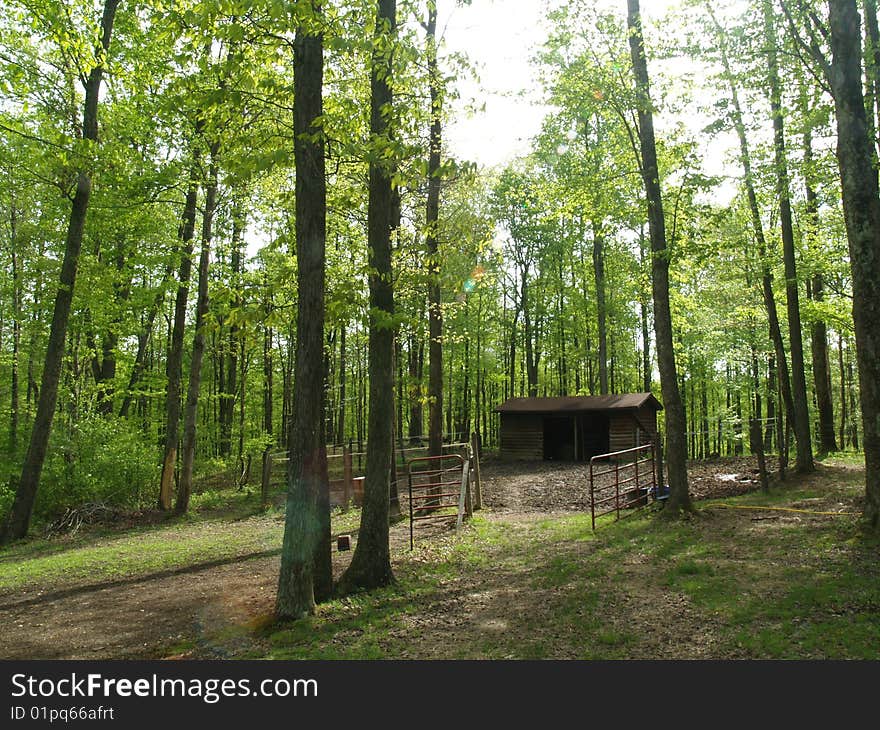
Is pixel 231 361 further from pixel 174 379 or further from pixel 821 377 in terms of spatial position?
pixel 821 377

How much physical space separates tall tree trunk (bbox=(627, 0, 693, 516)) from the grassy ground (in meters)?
0.75

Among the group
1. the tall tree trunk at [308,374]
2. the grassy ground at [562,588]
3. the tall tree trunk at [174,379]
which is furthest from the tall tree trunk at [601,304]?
the tall tree trunk at [308,374]

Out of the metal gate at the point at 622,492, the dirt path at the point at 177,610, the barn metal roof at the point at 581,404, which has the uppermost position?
the barn metal roof at the point at 581,404

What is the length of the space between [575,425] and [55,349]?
17315mm

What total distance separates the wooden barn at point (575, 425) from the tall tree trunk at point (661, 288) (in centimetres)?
1134

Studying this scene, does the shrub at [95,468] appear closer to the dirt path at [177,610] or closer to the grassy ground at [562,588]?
the grassy ground at [562,588]

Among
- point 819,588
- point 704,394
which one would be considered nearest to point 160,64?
point 819,588

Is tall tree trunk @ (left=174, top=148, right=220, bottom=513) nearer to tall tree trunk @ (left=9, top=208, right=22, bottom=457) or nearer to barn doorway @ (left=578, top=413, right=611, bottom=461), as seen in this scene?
tall tree trunk @ (left=9, top=208, right=22, bottom=457)

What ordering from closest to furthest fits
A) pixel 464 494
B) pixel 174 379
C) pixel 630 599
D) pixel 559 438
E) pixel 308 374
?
pixel 308 374
pixel 630 599
pixel 464 494
pixel 174 379
pixel 559 438

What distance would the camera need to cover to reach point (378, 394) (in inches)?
288

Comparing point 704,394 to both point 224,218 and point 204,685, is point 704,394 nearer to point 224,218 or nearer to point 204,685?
point 224,218

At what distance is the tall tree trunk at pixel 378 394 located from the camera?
6.95m

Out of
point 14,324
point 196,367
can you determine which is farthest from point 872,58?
point 14,324

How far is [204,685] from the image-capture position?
4.39m
